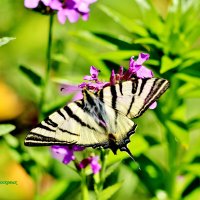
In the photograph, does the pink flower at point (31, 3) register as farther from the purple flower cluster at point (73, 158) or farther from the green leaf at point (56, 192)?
the green leaf at point (56, 192)

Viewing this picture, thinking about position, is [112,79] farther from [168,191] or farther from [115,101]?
[168,191]

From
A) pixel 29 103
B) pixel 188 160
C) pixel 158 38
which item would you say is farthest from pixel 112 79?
pixel 29 103

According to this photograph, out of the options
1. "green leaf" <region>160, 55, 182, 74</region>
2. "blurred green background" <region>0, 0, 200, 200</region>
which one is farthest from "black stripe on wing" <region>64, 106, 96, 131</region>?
"green leaf" <region>160, 55, 182, 74</region>

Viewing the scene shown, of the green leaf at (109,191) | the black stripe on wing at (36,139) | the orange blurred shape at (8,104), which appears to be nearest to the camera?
the black stripe on wing at (36,139)

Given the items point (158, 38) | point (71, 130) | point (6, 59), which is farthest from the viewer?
point (6, 59)

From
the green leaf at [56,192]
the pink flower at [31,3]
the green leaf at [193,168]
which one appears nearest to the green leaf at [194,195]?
the green leaf at [193,168]
